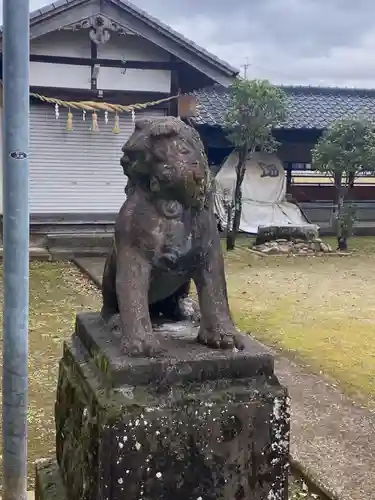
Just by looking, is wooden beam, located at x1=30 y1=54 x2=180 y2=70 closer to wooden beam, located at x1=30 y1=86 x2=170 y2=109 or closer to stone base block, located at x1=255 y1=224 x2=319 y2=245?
wooden beam, located at x1=30 y1=86 x2=170 y2=109

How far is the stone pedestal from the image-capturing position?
6.31 ft

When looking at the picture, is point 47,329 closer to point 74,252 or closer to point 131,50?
point 74,252

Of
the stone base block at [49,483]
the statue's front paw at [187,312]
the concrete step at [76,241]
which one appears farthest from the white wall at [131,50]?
→ the stone base block at [49,483]

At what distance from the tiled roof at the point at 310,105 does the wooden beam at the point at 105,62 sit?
10.9ft

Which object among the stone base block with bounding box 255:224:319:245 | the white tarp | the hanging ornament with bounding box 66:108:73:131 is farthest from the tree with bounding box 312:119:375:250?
the hanging ornament with bounding box 66:108:73:131

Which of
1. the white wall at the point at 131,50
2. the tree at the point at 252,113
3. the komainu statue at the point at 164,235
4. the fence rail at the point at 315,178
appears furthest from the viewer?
the fence rail at the point at 315,178

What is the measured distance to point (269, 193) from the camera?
16016mm

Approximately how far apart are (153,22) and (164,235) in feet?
29.6

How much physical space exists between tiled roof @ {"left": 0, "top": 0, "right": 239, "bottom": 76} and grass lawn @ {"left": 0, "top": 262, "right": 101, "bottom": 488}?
399 cm

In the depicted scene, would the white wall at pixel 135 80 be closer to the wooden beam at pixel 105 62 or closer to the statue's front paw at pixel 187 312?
the wooden beam at pixel 105 62

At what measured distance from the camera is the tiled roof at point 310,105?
1575 cm

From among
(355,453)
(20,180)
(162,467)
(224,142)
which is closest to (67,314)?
(355,453)

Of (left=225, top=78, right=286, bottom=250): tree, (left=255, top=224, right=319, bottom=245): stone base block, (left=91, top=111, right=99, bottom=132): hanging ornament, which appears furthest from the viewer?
(left=255, top=224, right=319, bottom=245): stone base block

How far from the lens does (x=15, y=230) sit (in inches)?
95.6
